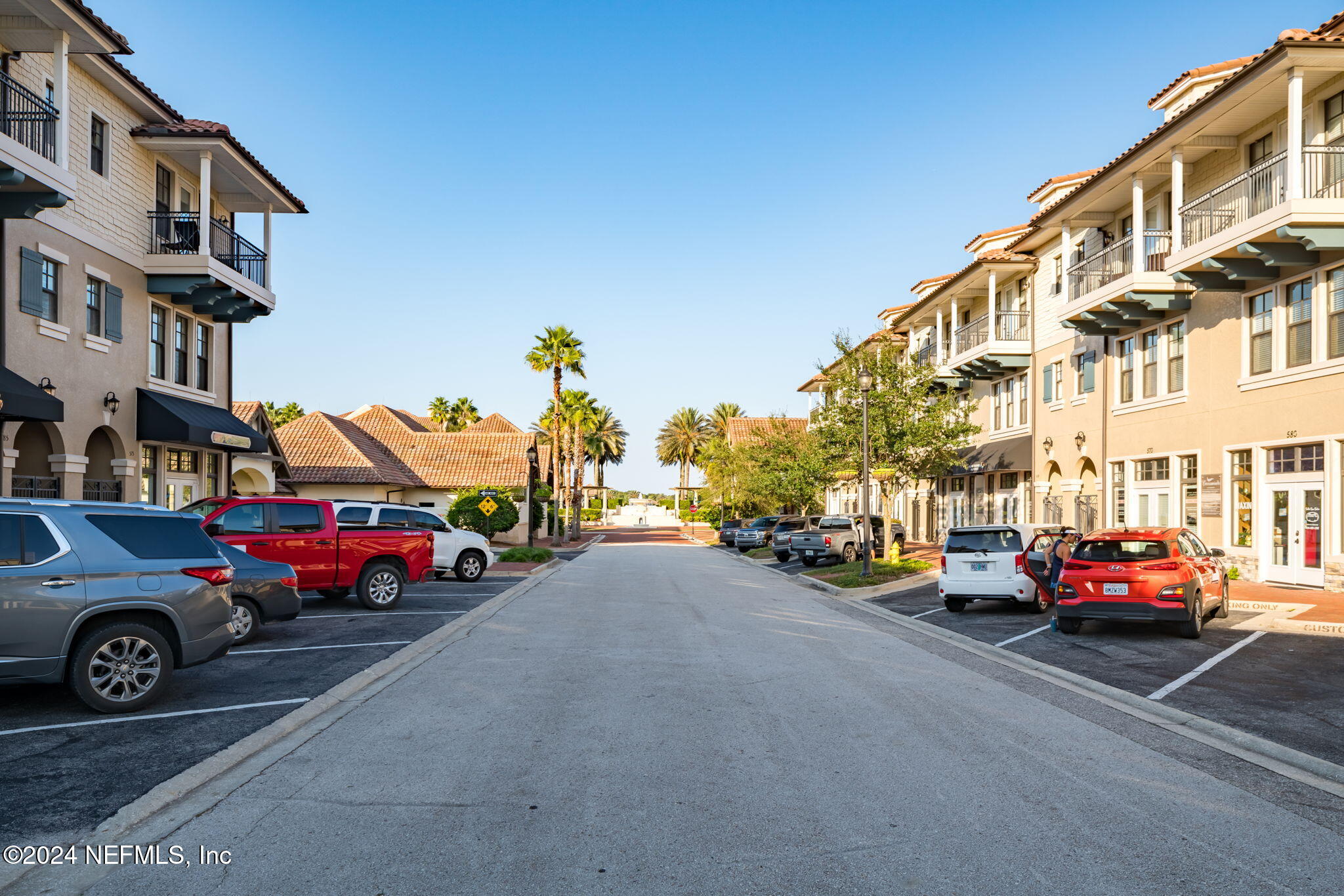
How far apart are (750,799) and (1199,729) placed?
15.8ft

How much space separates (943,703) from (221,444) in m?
19.7

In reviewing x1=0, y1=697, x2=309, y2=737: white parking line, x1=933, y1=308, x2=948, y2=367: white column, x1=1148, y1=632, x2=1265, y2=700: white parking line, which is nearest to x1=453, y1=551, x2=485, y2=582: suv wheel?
x1=0, y1=697, x2=309, y2=737: white parking line

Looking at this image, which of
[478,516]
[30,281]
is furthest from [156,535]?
[478,516]

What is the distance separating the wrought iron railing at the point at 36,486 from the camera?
17516 millimetres

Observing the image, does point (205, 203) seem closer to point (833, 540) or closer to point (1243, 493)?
point (833, 540)

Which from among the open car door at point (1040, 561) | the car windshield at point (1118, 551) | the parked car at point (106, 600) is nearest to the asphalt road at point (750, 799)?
the parked car at point (106, 600)

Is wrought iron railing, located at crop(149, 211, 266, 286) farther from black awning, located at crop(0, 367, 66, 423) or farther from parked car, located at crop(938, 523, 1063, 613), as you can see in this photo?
parked car, located at crop(938, 523, 1063, 613)

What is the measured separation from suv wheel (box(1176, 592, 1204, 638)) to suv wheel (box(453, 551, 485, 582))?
53.5 feet

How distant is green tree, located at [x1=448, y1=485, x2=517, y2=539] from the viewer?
140 ft

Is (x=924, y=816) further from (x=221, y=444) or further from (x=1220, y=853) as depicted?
(x=221, y=444)

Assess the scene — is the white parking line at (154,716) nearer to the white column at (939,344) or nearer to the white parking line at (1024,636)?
the white parking line at (1024,636)

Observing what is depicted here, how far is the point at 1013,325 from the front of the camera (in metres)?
32.6

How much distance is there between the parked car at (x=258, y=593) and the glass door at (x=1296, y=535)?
1840cm

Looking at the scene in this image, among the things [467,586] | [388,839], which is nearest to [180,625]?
[388,839]
